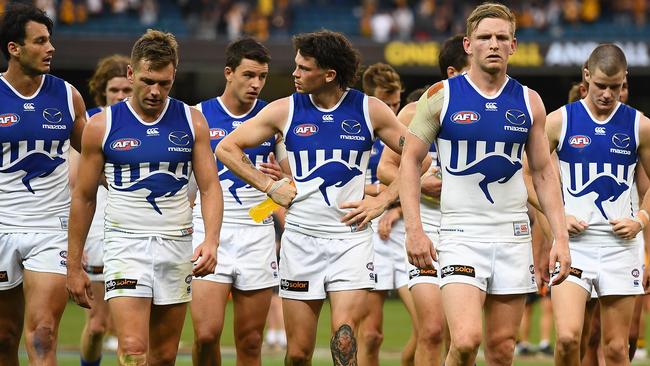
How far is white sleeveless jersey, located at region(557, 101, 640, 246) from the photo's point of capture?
8.72 meters

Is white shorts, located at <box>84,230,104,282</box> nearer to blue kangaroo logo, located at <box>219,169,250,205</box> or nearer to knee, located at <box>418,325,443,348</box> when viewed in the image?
blue kangaroo logo, located at <box>219,169,250,205</box>

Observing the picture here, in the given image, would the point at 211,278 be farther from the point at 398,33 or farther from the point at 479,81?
the point at 398,33

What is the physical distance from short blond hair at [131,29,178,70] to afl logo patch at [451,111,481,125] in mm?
1942

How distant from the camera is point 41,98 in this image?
330 inches

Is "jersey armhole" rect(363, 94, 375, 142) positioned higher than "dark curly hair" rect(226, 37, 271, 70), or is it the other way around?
"dark curly hair" rect(226, 37, 271, 70)

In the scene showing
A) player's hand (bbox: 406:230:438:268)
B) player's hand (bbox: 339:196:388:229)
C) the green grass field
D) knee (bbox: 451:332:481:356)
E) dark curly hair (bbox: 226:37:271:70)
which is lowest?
the green grass field

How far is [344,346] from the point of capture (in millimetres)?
7738

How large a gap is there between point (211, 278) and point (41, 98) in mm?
1896

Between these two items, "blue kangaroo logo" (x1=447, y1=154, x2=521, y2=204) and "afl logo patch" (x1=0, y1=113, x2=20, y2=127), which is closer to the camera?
"blue kangaroo logo" (x1=447, y1=154, x2=521, y2=204)

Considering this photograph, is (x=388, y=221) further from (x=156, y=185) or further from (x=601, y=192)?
(x=156, y=185)

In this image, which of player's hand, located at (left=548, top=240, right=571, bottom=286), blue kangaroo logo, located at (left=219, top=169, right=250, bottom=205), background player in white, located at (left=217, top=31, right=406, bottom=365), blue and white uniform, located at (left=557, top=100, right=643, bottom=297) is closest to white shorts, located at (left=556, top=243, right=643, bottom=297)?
blue and white uniform, located at (left=557, top=100, right=643, bottom=297)

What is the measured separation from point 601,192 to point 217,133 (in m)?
3.07

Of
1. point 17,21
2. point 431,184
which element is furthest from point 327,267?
point 17,21

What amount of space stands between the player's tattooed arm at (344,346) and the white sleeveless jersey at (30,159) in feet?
7.31
